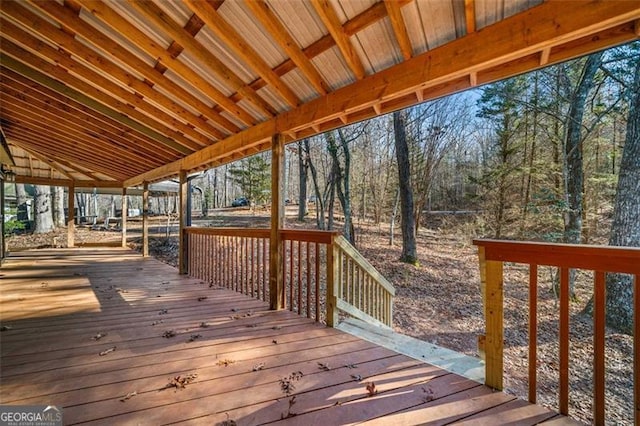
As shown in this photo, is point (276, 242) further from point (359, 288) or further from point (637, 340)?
point (637, 340)

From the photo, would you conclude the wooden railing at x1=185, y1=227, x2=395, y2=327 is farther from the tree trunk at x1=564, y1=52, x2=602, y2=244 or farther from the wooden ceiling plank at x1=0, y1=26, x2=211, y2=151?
the tree trunk at x1=564, y1=52, x2=602, y2=244

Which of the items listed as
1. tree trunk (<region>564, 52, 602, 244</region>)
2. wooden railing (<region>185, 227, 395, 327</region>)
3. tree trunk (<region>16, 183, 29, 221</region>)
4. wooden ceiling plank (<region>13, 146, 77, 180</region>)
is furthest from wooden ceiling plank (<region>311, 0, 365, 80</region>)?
tree trunk (<region>16, 183, 29, 221</region>)

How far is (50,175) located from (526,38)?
12.3 metres

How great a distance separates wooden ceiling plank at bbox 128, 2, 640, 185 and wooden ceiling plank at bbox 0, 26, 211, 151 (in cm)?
260

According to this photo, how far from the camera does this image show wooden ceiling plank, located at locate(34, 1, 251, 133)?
2605mm

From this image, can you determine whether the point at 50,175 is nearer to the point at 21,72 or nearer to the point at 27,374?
the point at 21,72

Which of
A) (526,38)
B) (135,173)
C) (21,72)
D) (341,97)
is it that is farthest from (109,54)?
(135,173)

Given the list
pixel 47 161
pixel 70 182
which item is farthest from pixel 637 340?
pixel 70 182

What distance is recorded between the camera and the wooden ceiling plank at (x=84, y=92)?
3.60m

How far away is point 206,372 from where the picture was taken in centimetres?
222

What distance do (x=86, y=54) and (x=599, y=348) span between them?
5063 millimetres

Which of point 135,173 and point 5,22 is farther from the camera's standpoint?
point 135,173

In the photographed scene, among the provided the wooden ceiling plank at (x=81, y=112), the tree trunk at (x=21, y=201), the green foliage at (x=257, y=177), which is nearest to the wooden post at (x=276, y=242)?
the wooden ceiling plank at (x=81, y=112)

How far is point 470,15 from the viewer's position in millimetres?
1818
